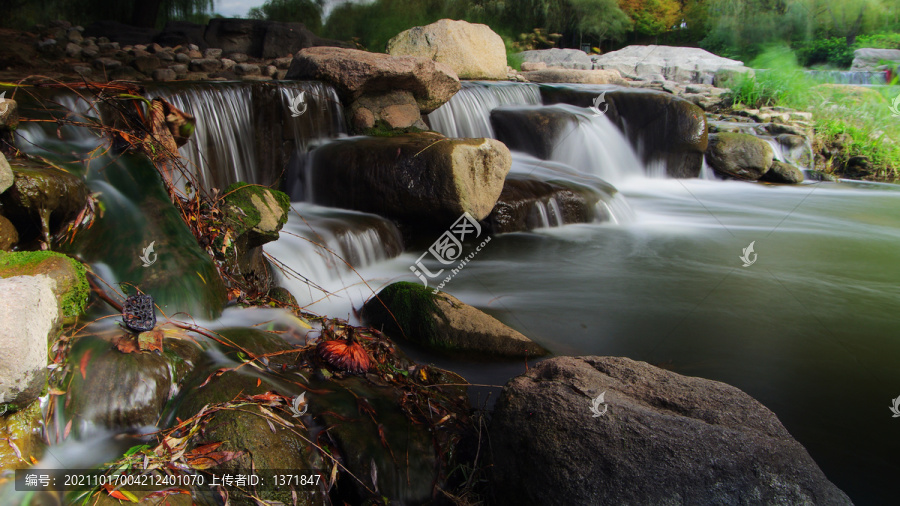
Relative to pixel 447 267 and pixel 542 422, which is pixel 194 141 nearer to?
pixel 447 267

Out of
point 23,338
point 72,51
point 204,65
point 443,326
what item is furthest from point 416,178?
point 72,51

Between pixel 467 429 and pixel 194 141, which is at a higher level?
pixel 194 141

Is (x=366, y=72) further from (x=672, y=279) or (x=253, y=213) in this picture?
(x=672, y=279)

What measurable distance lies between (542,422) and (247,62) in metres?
11.4

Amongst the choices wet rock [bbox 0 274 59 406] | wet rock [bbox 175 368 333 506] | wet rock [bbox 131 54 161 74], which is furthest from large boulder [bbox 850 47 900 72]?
wet rock [bbox 0 274 59 406]

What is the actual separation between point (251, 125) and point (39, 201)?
364 centimetres

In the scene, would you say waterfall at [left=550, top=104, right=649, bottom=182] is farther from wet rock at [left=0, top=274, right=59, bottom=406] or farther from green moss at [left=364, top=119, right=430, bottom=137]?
wet rock at [left=0, top=274, right=59, bottom=406]

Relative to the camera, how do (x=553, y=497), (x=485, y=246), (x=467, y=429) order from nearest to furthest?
(x=553, y=497), (x=467, y=429), (x=485, y=246)

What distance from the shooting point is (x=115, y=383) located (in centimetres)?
197

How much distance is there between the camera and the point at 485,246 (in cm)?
571

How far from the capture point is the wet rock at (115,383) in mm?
1910

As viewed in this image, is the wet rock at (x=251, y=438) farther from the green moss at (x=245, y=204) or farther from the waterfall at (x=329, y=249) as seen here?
the waterfall at (x=329, y=249)

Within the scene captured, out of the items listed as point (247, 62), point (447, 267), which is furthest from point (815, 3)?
point (447, 267)

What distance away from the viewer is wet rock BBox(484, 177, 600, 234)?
601cm
